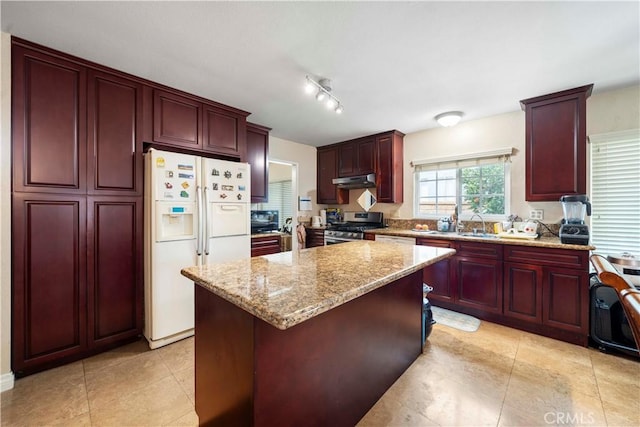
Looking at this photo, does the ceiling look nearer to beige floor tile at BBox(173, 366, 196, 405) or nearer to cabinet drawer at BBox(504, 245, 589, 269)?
cabinet drawer at BBox(504, 245, 589, 269)

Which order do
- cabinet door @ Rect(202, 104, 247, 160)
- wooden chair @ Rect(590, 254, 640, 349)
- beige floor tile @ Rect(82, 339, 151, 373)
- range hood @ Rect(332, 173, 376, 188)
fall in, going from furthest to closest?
1. range hood @ Rect(332, 173, 376, 188)
2. cabinet door @ Rect(202, 104, 247, 160)
3. beige floor tile @ Rect(82, 339, 151, 373)
4. wooden chair @ Rect(590, 254, 640, 349)

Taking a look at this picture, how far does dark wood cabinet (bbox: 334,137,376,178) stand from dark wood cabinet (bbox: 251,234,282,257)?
1719 mm

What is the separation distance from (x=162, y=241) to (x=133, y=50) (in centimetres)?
152

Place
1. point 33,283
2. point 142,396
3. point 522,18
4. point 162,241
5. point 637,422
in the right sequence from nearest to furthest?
point 637,422
point 522,18
point 142,396
point 33,283
point 162,241

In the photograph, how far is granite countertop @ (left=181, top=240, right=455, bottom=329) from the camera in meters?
0.87

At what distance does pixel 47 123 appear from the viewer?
1921 mm

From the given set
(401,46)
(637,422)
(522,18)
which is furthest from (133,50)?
(637,422)

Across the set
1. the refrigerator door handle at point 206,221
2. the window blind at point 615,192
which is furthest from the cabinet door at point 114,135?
the window blind at point 615,192

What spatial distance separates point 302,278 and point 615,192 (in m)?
3.38

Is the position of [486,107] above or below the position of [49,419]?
above

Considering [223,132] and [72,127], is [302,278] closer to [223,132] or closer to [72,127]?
[72,127]

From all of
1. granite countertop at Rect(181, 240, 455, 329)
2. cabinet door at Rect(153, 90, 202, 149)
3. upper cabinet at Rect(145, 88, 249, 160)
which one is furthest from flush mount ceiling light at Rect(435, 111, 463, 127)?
cabinet door at Rect(153, 90, 202, 149)

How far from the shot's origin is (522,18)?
5.20 feet

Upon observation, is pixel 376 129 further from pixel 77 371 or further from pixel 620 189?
pixel 77 371
